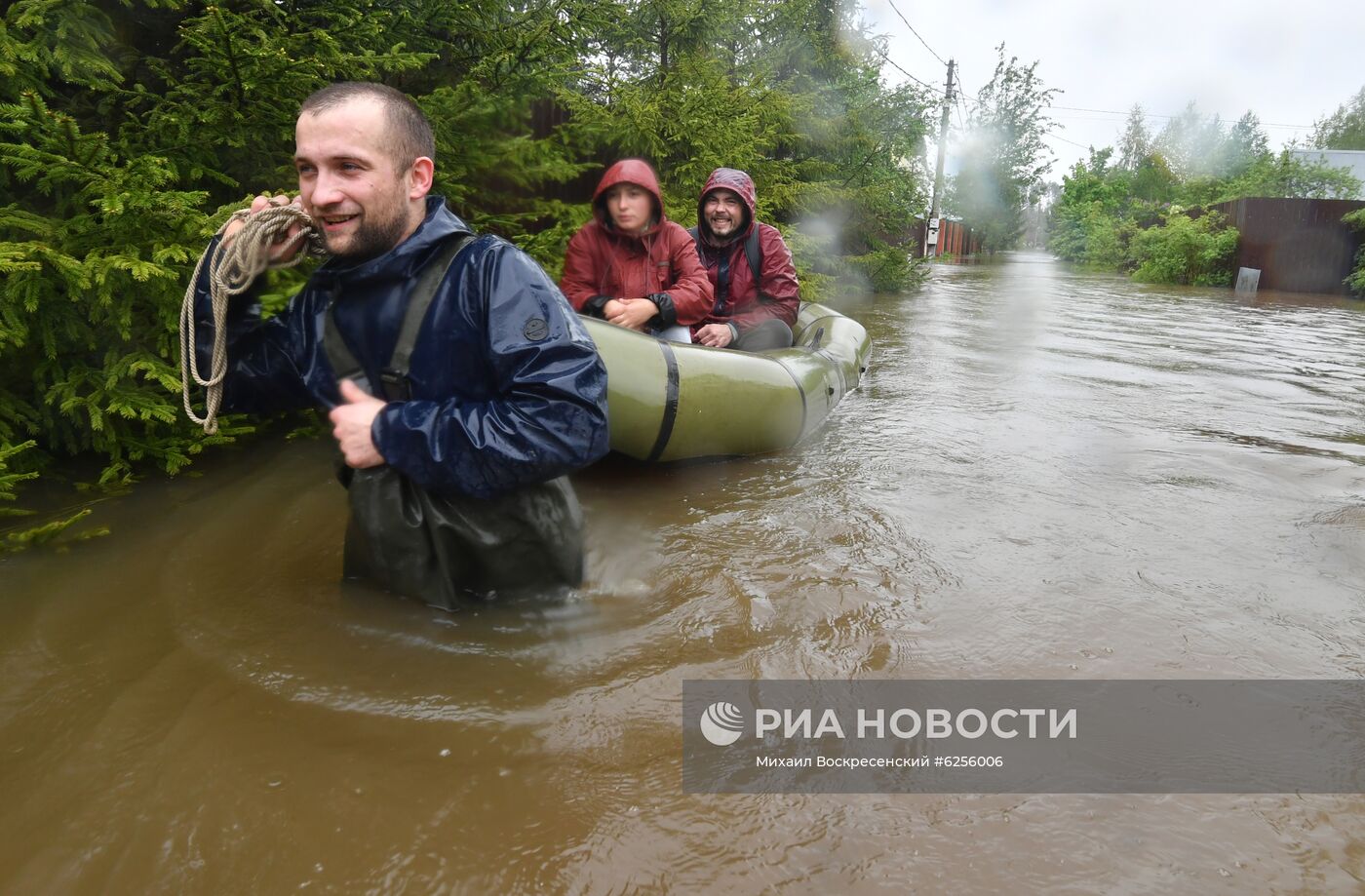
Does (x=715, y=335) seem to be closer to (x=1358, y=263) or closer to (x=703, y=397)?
(x=703, y=397)

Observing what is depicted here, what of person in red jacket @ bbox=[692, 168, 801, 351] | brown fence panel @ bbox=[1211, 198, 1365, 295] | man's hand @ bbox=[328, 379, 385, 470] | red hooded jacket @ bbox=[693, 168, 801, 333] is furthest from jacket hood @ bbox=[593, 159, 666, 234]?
brown fence panel @ bbox=[1211, 198, 1365, 295]

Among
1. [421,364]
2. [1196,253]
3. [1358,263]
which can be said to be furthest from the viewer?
[1196,253]

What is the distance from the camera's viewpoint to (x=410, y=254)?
7.45ft

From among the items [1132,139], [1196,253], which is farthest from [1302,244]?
[1132,139]

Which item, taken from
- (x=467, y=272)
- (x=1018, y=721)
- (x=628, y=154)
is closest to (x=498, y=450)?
(x=467, y=272)

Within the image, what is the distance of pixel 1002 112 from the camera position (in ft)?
143

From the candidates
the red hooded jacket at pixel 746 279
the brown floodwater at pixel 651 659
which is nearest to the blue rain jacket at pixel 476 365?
the brown floodwater at pixel 651 659

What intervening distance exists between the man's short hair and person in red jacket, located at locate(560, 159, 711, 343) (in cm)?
247

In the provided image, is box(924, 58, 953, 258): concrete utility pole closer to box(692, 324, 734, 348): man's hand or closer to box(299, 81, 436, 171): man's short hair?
box(692, 324, 734, 348): man's hand

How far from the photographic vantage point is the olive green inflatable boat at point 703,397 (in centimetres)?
382

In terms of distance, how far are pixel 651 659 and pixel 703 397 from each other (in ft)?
6.20

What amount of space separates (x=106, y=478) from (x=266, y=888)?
2.55 metres

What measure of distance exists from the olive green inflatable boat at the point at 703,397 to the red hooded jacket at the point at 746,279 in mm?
1014

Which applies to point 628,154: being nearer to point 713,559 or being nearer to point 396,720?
point 713,559
